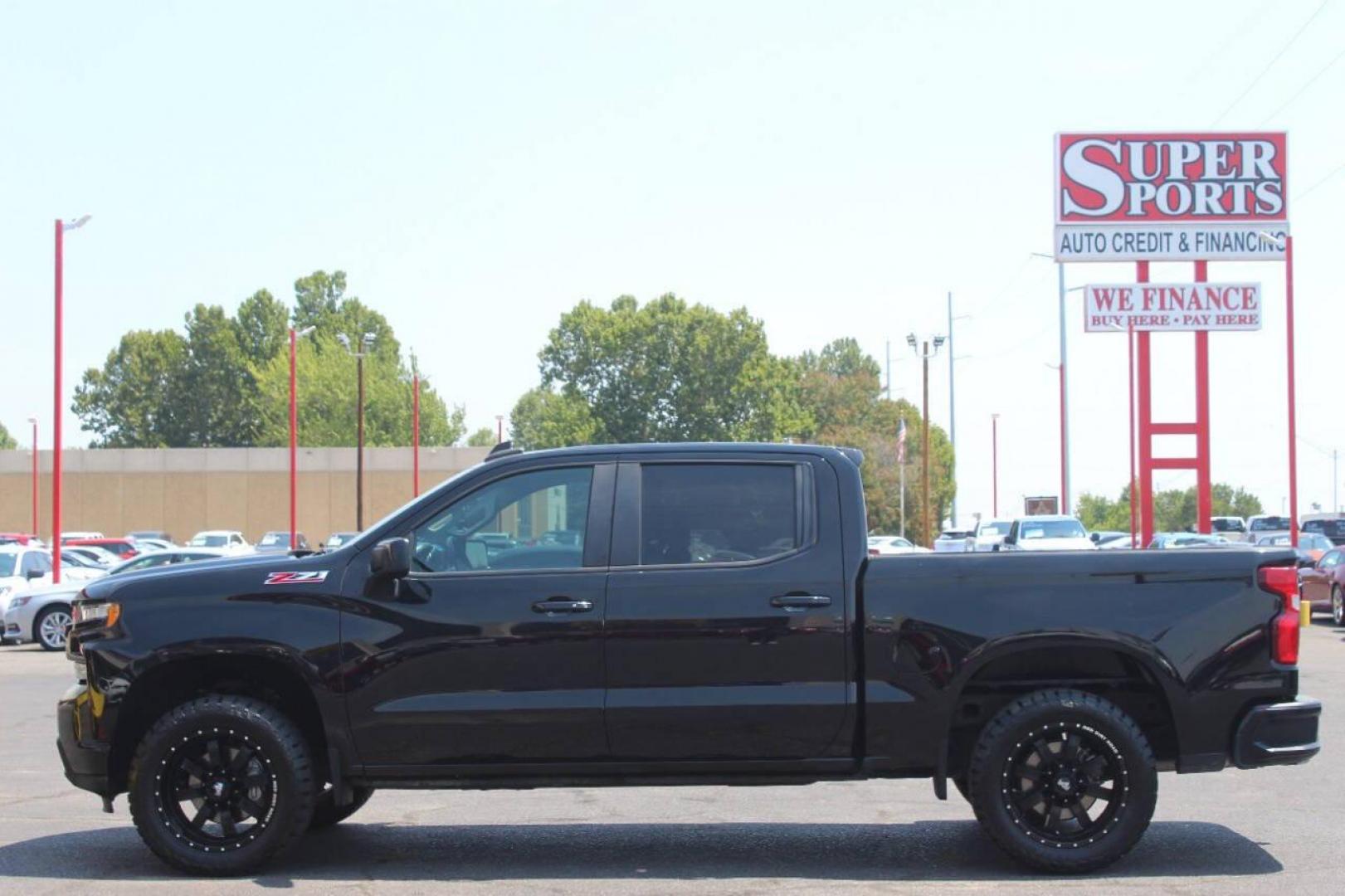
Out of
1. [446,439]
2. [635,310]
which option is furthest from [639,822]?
[446,439]

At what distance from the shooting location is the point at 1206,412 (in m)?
45.2

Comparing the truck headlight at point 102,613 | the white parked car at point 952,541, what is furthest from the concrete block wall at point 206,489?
the truck headlight at point 102,613

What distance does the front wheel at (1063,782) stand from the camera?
298 inches

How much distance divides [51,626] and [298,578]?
18929mm

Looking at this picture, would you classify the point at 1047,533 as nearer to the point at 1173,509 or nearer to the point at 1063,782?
the point at 1063,782

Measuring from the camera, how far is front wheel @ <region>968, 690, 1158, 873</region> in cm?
757

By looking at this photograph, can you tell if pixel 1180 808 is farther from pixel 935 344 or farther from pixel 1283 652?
pixel 935 344

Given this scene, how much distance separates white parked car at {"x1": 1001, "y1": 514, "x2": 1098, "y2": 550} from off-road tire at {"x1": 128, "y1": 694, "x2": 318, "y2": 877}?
32.0 meters

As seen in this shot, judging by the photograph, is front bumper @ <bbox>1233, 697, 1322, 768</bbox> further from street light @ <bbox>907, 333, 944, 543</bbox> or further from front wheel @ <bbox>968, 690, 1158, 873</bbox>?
street light @ <bbox>907, 333, 944, 543</bbox>

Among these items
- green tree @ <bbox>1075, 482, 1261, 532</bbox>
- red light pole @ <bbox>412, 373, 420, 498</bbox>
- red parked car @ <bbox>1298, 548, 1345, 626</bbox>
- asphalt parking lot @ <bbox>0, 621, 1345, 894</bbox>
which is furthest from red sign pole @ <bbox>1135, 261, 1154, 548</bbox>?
green tree @ <bbox>1075, 482, 1261, 532</bbox>

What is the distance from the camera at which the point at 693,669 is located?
25.0 feet

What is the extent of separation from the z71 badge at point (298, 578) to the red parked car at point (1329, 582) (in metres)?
23.6

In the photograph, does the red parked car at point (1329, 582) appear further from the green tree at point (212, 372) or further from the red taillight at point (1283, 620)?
the green tree at point (212, 372)

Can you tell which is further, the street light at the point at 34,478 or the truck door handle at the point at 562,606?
the street light at the point at 34,478
